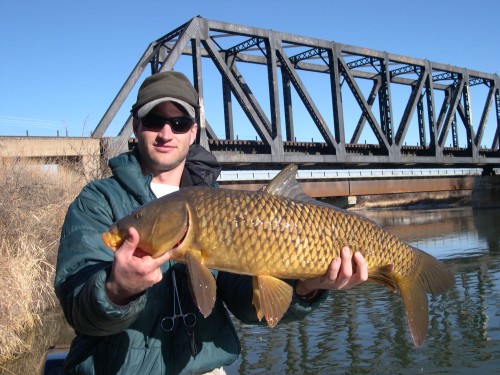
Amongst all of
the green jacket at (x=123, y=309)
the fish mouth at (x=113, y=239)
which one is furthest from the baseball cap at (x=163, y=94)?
the fish mouth at (x=113, y=239)

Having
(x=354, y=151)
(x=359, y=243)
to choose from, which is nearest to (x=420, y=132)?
(x=354, y=151)

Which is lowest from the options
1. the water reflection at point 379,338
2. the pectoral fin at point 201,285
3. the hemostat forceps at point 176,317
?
the water reflection at point 379,338

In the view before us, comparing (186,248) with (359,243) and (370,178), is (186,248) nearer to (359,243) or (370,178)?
(359,243)

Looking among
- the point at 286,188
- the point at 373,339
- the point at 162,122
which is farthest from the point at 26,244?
the point at 286,188

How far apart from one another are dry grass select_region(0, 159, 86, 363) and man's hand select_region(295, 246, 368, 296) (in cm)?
591

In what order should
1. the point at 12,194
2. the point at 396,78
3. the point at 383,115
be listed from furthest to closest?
1. the point at 396,78
2. the point at 383,115
3. the point at 12,194

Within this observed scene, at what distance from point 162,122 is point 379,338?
6.21 meters

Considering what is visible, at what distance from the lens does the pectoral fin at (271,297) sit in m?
2.80

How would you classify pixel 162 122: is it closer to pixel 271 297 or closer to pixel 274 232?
pixel 274 232

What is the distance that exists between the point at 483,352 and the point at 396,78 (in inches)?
1519

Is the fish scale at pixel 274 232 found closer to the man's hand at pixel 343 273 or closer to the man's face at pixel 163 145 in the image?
the man's hand at pixel 343 273

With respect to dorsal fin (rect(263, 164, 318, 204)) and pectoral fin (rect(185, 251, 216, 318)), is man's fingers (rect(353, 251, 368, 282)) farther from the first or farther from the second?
pectoral fin (rect(185, 251, 216, 318))

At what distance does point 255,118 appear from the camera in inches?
956

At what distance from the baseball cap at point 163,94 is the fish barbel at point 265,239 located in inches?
28.9
